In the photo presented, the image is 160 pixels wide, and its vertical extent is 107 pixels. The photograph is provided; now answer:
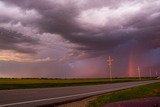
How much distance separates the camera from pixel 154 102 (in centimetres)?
370

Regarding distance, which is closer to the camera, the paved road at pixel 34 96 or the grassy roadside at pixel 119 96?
the grassy roadside at pixel 119 96

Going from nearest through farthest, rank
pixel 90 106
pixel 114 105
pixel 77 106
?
pixel 114 105 → pixel 90 106 → pixel 77 106

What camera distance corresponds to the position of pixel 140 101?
377cm

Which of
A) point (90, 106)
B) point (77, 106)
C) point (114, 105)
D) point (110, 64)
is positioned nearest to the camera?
point (114, 105)

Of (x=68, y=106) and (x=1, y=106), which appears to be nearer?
(x=1, y=106)

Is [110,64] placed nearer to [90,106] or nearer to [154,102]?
[90,106]

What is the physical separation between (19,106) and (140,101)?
456 inches

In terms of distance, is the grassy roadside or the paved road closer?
the grassy roadside

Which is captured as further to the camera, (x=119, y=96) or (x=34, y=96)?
(x=34, y=96)

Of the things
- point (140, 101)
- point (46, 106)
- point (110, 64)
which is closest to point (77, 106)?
point (46, 106)

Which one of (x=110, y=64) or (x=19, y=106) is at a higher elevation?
(x=110, y=64)

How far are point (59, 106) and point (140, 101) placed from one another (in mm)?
11942

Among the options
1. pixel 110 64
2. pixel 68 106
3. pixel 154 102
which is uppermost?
pixel 110 64

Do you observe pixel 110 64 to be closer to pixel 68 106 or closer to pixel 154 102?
pixel 68 106
